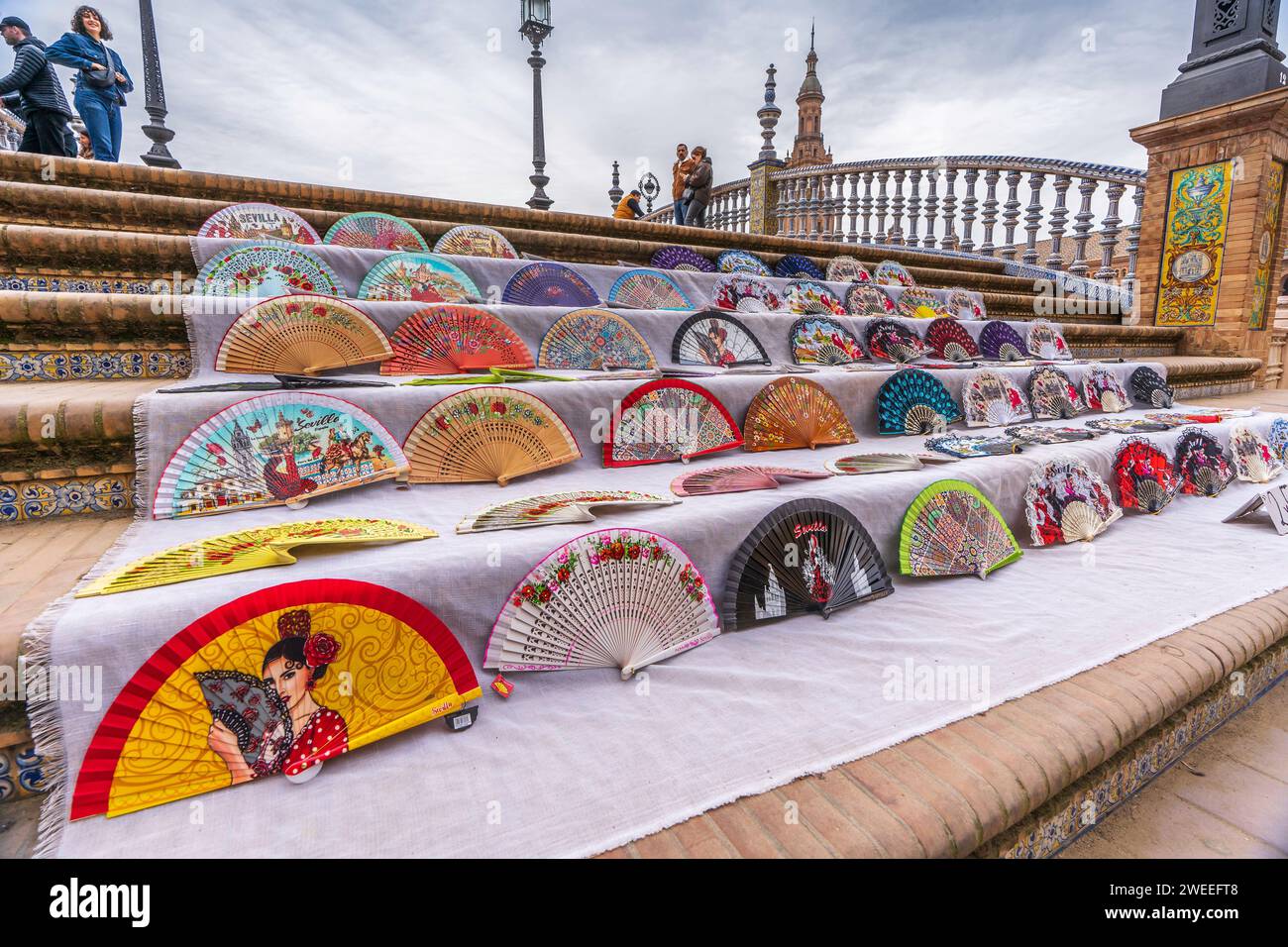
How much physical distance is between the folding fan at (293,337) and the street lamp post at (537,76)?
213 inches

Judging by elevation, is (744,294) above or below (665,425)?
above

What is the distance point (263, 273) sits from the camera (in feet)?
6.96

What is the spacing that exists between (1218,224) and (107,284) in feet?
23.1

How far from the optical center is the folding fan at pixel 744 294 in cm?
327

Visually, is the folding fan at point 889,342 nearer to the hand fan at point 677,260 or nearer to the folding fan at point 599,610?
the hand fan at point 677,260

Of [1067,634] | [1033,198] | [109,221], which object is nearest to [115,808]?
[1067,634]

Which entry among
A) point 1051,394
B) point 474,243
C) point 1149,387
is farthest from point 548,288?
point 1149,387

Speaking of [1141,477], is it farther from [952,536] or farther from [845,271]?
[845,271]

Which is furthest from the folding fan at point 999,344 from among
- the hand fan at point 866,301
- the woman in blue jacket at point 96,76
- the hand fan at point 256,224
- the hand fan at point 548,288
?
the woman in blue jacket at point 96,76

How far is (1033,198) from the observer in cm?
567

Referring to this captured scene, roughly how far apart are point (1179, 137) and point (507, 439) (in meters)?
6.04

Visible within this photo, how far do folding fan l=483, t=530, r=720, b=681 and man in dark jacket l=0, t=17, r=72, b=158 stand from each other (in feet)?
16.0

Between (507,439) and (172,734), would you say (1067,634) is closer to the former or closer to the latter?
(507,439)

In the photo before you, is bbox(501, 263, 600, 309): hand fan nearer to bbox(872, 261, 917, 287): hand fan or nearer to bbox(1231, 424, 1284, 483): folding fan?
bbox(872, 261, 917, 287): hand fan
